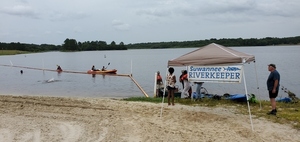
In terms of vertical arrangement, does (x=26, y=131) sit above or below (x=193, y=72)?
below

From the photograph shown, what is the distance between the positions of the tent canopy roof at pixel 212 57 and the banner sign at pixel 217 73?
0.60 feet

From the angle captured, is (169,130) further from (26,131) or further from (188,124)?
(26,131)

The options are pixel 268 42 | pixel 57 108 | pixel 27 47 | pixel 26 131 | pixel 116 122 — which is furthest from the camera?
pixel 27 47

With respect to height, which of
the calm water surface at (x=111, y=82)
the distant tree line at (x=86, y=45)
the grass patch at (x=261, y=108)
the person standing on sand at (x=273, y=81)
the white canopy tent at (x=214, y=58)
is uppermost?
the distant tree line at (x=86, y=45)

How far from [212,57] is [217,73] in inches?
21.4

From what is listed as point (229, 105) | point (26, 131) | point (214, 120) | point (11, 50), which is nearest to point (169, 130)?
point (214, 120)

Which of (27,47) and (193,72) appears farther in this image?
(27,47)

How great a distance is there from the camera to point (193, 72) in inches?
397

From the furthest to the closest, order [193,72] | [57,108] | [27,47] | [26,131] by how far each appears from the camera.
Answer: [27,47]
[57,108]
[193,72]
[26,131]

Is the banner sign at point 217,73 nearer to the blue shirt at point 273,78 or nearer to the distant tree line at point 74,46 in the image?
the blue shirt at point 273,78

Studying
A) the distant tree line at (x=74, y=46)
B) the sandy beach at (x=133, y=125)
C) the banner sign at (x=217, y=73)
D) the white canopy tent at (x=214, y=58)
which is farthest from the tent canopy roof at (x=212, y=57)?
the distant tree line at (x=74, y=46)

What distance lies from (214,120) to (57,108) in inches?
248

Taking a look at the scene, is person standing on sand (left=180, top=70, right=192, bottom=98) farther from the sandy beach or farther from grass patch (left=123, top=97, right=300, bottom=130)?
the sandy beach

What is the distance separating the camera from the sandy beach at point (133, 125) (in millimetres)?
7719
